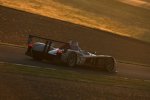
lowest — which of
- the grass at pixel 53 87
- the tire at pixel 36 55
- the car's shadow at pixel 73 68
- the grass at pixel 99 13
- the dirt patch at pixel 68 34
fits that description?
the grass at pixel 53 87

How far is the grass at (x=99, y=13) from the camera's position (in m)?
35.9

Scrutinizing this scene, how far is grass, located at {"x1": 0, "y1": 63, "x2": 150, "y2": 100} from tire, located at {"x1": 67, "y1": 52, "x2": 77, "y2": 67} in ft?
9.26

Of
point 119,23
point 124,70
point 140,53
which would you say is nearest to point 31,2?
point 119,23

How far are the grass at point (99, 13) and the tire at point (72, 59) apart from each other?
1468 cm

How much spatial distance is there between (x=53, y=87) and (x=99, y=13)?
31718mm

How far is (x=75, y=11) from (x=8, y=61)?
24.3 m

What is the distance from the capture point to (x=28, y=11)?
32.9 m

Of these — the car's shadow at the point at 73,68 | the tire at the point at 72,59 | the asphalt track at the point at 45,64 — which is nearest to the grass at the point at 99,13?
the asphalt track at the point at 45,64

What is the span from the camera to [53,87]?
12.2m

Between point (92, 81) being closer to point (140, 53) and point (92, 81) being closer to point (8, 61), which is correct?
point (8, 61)

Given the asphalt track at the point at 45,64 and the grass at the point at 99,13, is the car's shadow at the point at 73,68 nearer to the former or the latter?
the asphalt track at the point at 45,64

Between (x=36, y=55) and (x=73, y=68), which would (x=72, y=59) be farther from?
(x=36, y=55)

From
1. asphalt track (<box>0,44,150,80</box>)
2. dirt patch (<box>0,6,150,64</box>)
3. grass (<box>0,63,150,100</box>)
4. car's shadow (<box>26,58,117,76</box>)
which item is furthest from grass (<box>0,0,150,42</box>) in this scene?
grass (<box>0,63,150,100</box>)

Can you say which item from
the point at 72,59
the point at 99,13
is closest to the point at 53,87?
the point at 72,59
